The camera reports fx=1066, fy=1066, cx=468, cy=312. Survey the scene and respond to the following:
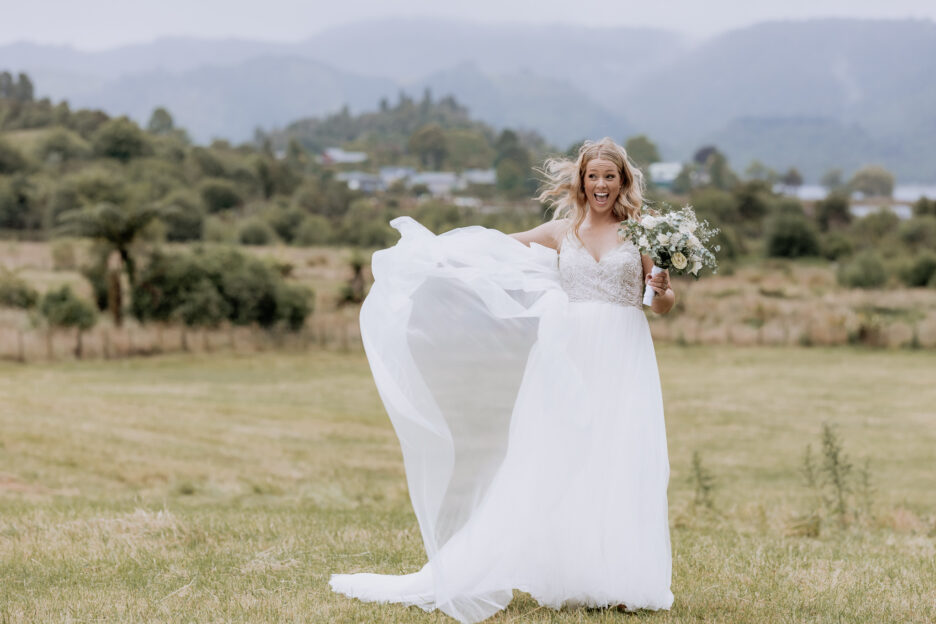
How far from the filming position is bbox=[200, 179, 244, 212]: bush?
103062mm

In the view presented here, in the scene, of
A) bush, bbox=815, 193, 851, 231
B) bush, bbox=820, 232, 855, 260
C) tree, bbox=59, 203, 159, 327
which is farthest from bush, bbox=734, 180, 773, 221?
tree, bbox=59, 203, 159, 327

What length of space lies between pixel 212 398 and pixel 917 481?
18258 millimetres

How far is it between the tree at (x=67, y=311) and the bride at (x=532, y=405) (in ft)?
112

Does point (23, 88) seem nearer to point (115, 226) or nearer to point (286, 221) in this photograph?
point (286, 221)

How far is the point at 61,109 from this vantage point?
13962 centimetres

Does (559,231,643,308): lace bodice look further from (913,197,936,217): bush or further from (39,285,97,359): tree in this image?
(913,197,936,217): bush

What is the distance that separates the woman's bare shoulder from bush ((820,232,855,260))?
81942mm

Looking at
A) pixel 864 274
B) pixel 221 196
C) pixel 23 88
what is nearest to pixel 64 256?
pixel 864 274

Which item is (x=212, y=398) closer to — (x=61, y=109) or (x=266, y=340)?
(x=266, y=340)

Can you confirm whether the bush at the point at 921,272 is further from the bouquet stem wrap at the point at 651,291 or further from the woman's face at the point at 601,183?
the bouquet stem wrap at the point at 651,291

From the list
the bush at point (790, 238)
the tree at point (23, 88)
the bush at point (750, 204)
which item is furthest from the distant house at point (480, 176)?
the bush at point (790, 238)

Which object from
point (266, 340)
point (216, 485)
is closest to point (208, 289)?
point (266, 340)

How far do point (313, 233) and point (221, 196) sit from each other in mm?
17564

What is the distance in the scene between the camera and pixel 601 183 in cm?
657
